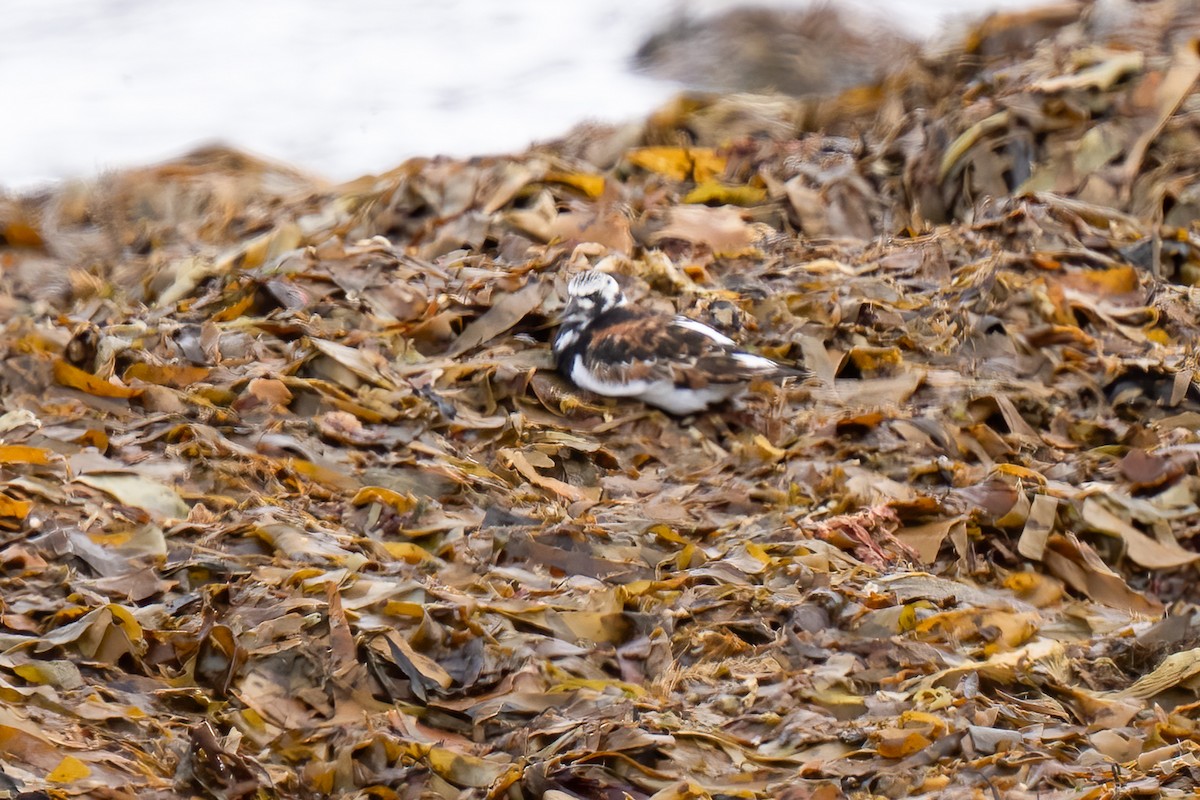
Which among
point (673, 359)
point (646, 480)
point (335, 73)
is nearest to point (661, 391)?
point (673, 359)

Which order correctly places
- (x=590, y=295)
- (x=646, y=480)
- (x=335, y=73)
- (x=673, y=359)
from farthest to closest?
(x=335, y=73), (x=590, y=295), (x=673, y=359), (x=646, y=480)

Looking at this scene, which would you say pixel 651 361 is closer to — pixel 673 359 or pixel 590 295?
pixel 673 359

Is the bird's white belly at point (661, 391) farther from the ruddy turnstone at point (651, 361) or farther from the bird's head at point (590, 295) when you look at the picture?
the bird's head at point (590, 295)

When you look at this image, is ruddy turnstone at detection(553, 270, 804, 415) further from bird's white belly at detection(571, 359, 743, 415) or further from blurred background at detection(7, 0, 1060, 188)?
blurred background at detection(7, 0, 1060, 188)

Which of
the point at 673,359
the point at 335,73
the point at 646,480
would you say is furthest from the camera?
the point at 335,73

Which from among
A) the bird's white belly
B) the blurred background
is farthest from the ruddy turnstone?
the blurred background

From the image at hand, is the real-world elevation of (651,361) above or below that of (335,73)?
below

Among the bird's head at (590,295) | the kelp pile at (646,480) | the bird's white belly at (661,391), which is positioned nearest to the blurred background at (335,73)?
the kelp pile at (646,480)
